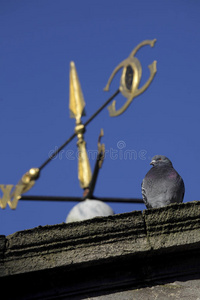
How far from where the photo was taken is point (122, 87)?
1170 centimetres

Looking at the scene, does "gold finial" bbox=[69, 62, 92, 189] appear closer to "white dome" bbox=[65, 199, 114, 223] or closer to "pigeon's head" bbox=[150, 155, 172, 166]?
"white dome" bbox=[65, 199, 114, 223]

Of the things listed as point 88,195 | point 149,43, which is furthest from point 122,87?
point 88,195

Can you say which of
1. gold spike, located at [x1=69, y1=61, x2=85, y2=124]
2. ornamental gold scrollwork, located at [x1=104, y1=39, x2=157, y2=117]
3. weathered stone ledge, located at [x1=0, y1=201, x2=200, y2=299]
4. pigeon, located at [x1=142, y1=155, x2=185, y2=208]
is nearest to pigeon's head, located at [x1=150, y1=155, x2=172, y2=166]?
pigeon, located at [x1=142, y1=155, x2=185, y2=208]

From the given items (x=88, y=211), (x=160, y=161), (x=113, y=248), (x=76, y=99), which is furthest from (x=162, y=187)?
(x=76, y=99)

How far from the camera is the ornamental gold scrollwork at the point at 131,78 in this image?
37.1 feet

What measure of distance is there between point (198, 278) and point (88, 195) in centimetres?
469

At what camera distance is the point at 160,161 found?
6328mm

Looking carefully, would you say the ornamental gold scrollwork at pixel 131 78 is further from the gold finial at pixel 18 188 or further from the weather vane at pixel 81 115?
the gold finial at pixel 18 188

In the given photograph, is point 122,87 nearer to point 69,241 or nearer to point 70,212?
point 70,212

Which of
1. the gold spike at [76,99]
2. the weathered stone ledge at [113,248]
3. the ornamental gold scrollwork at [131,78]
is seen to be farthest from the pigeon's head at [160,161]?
the gold spike at [76,99]

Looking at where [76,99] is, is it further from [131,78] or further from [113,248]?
[113,248]

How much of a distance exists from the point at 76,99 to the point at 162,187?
622cm

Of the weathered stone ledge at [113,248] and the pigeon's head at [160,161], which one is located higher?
the pigeon's head at [160,161]

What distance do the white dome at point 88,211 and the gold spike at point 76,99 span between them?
3.43 meters
